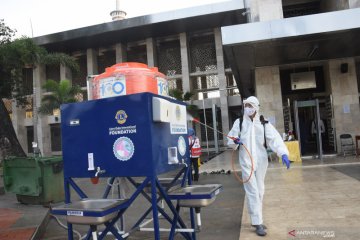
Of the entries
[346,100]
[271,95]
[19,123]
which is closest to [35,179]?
[271,95]

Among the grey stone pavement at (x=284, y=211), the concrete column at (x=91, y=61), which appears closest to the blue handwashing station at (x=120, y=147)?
the grey stone pavement at (x=284, y=211)

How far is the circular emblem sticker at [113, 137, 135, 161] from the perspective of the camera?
10.9 ft

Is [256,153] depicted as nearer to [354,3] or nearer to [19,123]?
[354,3]

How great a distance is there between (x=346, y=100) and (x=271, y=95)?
2924 mm

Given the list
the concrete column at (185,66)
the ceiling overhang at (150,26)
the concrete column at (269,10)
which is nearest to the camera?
the concrete column at (269,10)

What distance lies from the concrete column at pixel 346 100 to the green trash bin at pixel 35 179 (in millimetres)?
10989

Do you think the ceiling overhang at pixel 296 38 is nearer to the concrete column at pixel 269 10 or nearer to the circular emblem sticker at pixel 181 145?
the concrete column at pixel 269 10

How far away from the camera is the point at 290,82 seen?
15.9m

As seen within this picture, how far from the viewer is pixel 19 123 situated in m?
36.2

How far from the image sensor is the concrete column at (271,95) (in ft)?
47.2

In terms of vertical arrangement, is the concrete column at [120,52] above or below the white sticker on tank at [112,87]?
above

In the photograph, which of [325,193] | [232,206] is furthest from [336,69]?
[232,206]

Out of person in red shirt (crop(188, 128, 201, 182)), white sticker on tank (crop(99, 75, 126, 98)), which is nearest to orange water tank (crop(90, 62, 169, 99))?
white sticker on tank (crop(99, 75, 126, 98))

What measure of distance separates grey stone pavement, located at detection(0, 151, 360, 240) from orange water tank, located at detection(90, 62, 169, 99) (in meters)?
2.22
